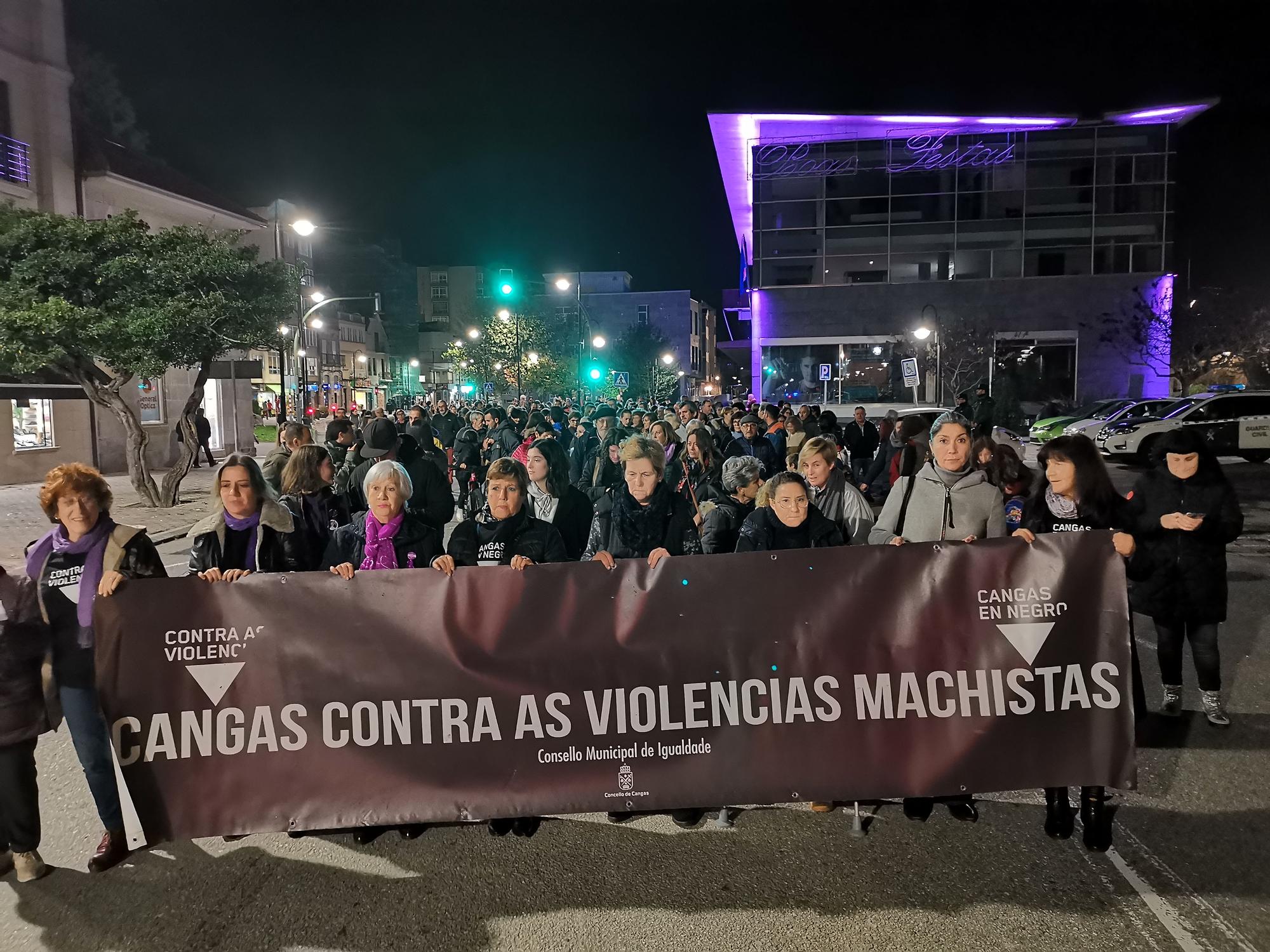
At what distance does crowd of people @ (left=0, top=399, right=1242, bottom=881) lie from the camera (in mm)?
3900

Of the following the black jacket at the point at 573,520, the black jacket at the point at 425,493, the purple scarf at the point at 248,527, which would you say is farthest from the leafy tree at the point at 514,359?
the purple scarf at the point at 248,527

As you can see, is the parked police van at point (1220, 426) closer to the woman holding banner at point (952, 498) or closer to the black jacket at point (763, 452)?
the black jacket at point (763, 452)

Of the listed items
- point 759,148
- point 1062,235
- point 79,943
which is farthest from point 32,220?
point 1062,235

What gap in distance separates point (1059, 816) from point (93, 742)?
4353mm

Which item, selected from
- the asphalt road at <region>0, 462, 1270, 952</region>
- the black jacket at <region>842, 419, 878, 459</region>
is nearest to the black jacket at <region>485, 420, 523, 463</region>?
the black jacket at <region>842, 419, 878, 459</region>

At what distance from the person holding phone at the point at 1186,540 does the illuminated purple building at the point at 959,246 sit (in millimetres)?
37256

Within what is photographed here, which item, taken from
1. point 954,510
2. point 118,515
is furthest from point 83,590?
point 118,515

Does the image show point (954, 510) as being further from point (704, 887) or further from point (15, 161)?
point (15, 161)

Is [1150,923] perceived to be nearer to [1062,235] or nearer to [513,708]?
[513,708]

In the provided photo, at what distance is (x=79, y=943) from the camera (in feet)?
11.3

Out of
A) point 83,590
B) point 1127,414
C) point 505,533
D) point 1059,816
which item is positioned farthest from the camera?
point 1127,414

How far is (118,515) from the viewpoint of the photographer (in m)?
15.7

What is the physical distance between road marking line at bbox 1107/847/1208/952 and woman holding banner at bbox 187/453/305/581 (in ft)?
13.4

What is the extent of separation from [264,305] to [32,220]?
3885 millimetres
